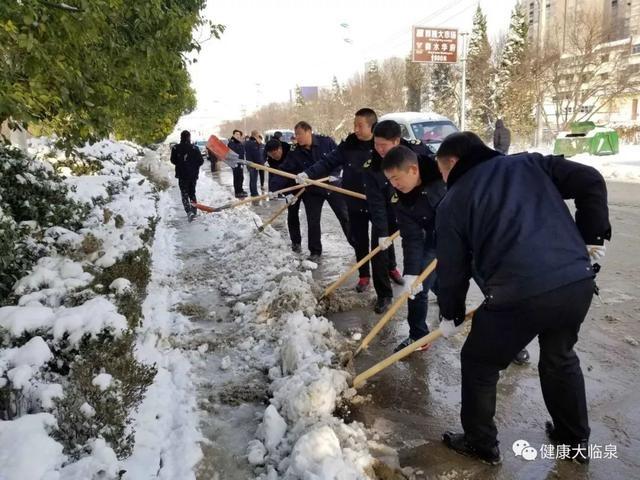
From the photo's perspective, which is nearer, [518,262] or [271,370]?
[518,262]

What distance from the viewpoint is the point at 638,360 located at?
3.68 metres

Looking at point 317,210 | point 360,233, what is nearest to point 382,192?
point 360,233

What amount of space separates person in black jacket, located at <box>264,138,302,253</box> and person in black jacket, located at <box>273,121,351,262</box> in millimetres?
396

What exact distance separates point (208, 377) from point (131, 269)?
1729mm

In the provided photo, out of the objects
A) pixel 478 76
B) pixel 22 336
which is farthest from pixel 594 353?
pixel 478 76

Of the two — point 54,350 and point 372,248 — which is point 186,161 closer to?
point 372,248

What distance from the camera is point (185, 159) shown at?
420 inches

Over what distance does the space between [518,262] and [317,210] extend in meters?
4.85

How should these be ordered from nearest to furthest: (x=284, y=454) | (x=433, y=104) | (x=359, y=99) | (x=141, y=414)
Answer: (x=284, y=454), (x=141, y=414), (x=433, y=104), (x=359, y=99)

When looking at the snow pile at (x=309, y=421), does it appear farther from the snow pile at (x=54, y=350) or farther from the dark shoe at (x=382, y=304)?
the dark shoe at (x=382, y=304)

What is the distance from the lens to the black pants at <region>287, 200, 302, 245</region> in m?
7.75

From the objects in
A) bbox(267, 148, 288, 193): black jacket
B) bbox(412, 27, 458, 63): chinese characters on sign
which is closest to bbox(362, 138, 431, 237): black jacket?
bbox(267, 148, 288, 193): black jacket

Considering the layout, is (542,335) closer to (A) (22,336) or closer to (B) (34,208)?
(A) (22,336)

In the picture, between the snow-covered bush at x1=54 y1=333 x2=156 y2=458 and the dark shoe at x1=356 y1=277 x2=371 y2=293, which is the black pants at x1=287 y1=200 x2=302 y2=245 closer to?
the dark shoe at x1=356 y1=277 x2=371 y2=293
